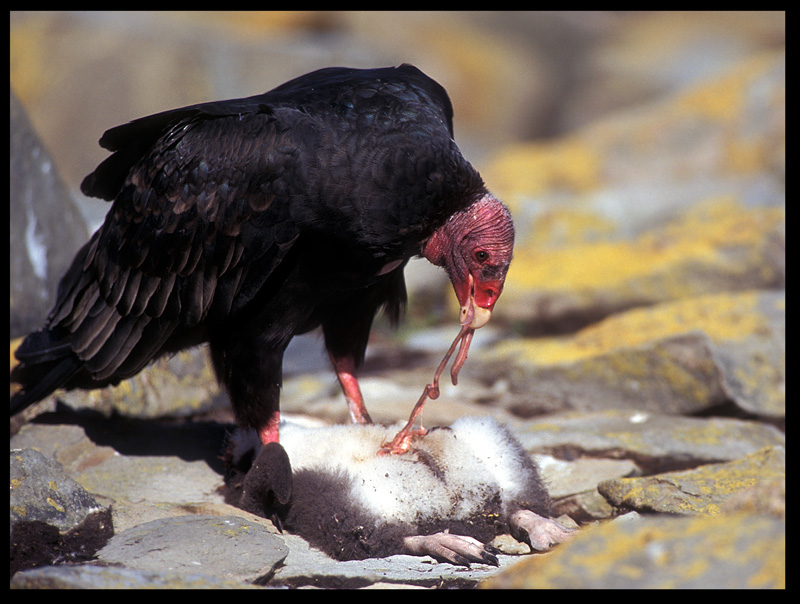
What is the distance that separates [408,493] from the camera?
3238 mm

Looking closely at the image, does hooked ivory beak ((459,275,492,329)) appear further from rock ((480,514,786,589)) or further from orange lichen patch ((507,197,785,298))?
orange lichen patch ((507,197,785,298))

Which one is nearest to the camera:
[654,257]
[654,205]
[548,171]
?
[654,257]

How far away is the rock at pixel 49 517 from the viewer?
2.87m

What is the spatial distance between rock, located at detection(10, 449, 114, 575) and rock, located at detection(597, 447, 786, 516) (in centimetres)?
196

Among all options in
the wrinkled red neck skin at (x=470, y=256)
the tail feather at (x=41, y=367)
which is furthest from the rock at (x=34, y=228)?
the wrinkled red neck skin at (x=470, y=256)

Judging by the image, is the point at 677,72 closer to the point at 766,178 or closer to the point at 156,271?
the point at 766,178

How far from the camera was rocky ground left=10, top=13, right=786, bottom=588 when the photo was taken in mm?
2699

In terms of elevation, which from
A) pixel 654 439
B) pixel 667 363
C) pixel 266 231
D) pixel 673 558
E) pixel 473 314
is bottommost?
pixel 654 439

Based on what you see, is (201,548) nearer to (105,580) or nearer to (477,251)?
(105,580)

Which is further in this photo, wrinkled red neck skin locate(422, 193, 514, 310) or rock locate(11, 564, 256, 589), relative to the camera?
wrinkled red neck skin locate(422, 193, 514, 310)

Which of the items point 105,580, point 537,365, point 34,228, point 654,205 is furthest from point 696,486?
point 654,205

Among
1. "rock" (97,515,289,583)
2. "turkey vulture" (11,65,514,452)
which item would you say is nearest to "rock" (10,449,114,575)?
"rock" (97,515,289,583)

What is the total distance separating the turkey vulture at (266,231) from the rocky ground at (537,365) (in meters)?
0.61

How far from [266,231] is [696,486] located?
197 cm
